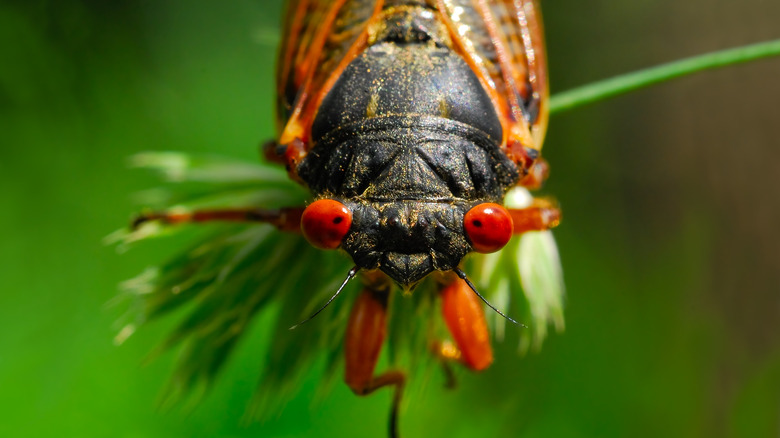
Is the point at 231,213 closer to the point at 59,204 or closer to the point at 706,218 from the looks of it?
the point at 59,204

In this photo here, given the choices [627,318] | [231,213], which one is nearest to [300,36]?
[231,213]

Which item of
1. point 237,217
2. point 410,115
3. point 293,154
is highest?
→ point 410,115

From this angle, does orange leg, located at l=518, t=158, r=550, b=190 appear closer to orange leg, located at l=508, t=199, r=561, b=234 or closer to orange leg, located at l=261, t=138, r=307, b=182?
orange leg, located at l=508, t=199, r=561, b=234

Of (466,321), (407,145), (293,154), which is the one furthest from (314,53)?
(466,321)

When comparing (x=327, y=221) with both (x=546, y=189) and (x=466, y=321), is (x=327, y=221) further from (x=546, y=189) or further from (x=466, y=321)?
(x=546, y=189)

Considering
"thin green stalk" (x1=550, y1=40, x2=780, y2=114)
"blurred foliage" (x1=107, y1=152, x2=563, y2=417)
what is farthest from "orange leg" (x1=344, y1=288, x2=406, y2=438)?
"thin green stalk" (x1=550, y1=40, x2=780, y2=114)

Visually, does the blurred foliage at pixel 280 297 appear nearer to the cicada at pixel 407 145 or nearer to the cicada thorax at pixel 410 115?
Answer: the cicada at pixel 407 145
